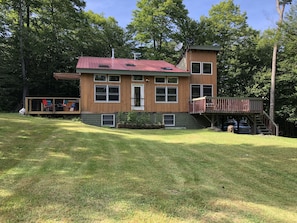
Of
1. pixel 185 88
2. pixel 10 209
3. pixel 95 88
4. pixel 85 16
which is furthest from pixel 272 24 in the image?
pixel 10 209

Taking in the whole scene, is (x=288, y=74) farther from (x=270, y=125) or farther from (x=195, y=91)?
(x=195, y=91)

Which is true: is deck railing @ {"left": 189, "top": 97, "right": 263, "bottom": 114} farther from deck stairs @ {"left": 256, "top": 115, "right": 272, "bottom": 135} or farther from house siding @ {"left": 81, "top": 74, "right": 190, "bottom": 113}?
house siding @ {"left": 81, "top": 74, "right": 190, "bottom": 113}

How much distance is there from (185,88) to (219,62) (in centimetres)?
878

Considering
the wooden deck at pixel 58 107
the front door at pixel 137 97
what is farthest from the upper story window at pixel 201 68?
the wooden deck at pixel 58 107

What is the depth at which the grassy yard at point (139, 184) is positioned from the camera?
327 centimetres

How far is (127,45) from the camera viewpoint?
29172 mm

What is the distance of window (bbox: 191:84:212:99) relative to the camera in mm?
19609

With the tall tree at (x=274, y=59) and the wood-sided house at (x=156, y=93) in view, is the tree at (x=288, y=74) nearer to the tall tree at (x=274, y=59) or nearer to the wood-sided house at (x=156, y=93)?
the tall tree at (x=274, y=59)

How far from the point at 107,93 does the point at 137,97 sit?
83.2 inches

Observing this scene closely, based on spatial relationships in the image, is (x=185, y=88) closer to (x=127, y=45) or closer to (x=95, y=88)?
(x=95, y=88)

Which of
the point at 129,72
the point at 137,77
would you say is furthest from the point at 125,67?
the point at 137,77

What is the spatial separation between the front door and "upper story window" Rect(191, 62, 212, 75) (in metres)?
4.32

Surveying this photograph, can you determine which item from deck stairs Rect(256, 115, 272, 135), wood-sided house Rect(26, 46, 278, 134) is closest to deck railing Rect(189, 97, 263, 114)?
wood-sided house Rect(26, 46, 278, 134)

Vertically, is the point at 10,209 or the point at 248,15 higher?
Result: the point at 248,15
